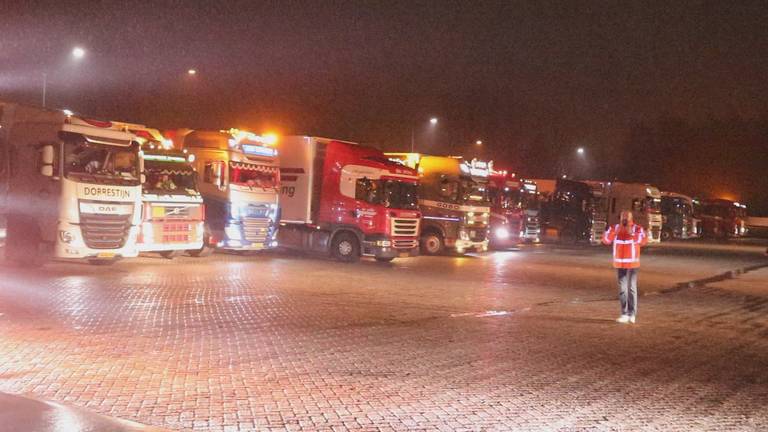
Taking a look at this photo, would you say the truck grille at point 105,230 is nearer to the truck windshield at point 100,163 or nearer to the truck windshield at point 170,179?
the truck windshield at point 100,163

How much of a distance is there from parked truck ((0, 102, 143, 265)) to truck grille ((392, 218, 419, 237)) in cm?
842

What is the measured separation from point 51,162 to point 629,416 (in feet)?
46.5

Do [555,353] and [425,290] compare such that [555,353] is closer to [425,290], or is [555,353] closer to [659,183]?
[425,290]

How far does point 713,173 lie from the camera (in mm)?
84125

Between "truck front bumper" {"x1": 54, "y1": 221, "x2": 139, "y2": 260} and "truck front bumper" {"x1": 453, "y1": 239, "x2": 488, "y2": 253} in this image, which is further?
"truck front bumper" {"x1": 453, "y1": 239, "x2": 488, "y2": 253}

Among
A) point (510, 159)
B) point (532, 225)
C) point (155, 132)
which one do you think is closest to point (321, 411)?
point (155, 132)

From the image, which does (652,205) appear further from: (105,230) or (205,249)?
(105,230)

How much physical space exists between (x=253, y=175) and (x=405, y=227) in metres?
4.99

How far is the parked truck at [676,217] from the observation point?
52562 millimetres

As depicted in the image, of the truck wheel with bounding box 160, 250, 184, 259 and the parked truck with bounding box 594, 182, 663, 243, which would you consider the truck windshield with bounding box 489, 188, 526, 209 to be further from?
the truck wheel with bounding box 160, 250, 184, 259

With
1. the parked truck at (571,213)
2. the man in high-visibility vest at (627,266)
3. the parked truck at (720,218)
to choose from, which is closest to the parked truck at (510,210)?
the parked truck at (571,213)

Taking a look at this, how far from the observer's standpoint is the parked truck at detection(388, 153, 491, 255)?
2917 cm

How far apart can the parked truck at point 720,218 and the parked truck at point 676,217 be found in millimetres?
5858

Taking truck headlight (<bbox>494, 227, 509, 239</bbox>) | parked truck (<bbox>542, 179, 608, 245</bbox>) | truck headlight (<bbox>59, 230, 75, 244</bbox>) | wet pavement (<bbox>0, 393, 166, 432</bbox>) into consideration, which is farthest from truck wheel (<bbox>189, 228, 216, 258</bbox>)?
parked truck (<bbox>542, 179, 608, 245</bbox>)
